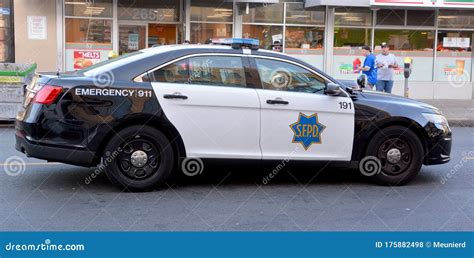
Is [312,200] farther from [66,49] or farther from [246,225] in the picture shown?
[66,49]

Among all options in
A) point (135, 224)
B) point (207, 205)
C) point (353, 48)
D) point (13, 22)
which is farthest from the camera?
point (353, 48)

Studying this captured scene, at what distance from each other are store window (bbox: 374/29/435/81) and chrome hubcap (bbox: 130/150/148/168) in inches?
525

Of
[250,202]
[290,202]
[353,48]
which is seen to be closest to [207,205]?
[250,202]

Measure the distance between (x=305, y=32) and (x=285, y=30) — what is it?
0.64 m

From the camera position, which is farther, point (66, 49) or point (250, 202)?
point (66, 49)

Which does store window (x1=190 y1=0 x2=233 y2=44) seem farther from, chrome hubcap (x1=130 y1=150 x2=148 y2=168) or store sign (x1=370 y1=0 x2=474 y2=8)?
chrome hubcap (x1=130 y1=150 x2=148 y2=168)

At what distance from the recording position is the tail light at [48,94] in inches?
244

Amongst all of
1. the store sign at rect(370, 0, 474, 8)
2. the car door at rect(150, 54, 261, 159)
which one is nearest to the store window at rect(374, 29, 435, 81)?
the store sign at rect(370, 0, 474, 8)

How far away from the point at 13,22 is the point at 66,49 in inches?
59.3

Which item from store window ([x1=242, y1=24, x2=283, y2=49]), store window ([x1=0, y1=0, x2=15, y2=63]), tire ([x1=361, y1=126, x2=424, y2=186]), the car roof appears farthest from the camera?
store window ([x1=242, y1=24, x2=283, y2=49])

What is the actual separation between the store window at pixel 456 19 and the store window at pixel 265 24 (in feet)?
16.7

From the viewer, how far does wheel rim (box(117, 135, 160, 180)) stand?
636 centimetres

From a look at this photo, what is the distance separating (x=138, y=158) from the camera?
6367mm

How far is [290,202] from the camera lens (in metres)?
6.36
